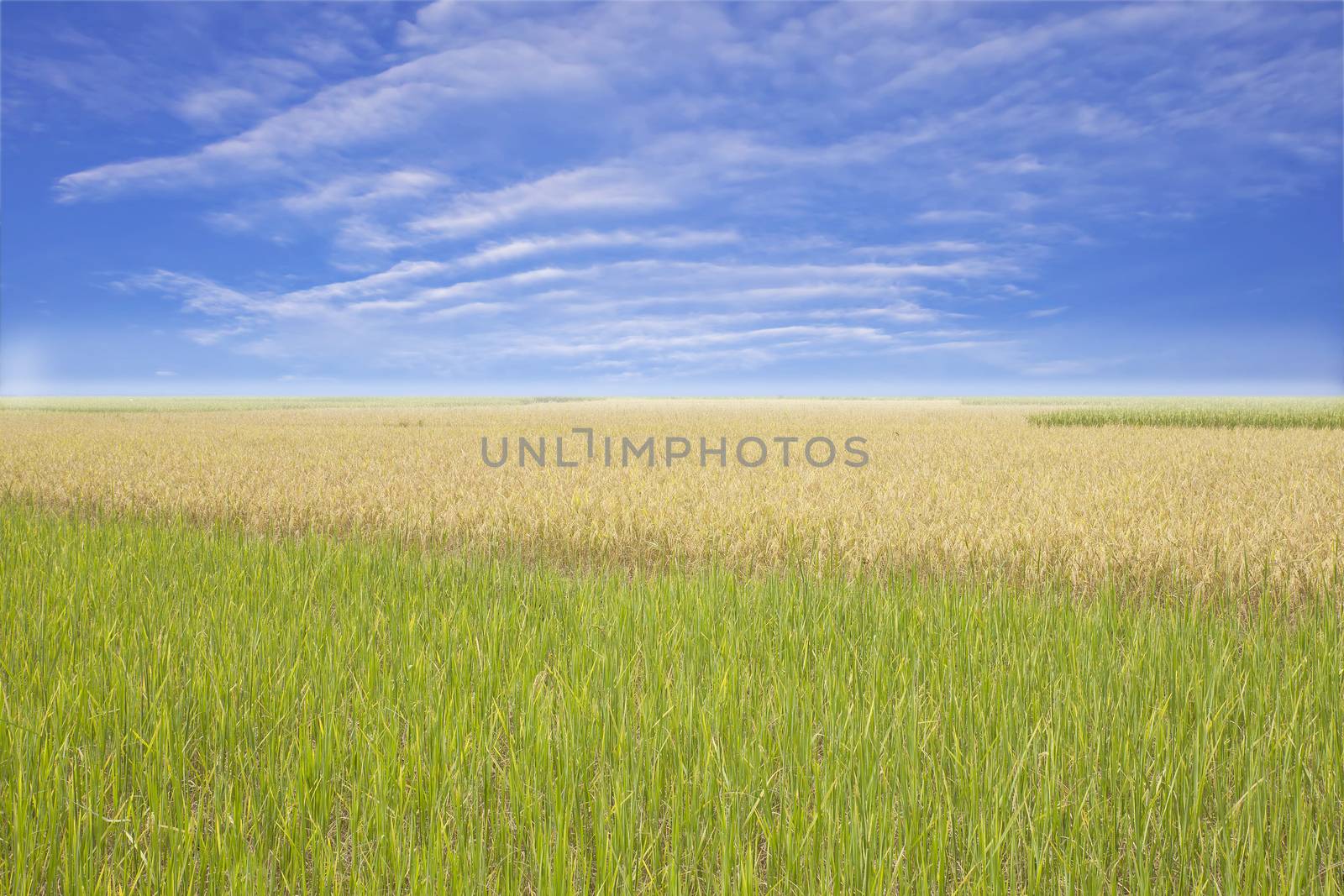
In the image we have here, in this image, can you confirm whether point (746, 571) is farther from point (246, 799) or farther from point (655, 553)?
point (246, 799)

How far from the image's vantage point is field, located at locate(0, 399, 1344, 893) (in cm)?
204

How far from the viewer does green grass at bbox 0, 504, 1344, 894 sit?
2008 mm

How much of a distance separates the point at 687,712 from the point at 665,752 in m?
0.19

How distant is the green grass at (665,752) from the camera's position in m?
2.01

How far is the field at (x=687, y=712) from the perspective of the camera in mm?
2041

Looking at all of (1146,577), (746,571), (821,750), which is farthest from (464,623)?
(1146,577)

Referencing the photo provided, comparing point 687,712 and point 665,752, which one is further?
point 687,712

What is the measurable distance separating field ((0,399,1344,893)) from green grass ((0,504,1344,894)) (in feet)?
0.06

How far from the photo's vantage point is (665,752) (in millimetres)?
2535

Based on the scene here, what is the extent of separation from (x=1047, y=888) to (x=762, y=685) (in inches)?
51.5

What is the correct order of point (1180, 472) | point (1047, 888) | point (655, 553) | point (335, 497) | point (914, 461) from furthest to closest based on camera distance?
point (914, 461), point (1180, 472), point (335, 497), point (655, 553), point (1047, 888)

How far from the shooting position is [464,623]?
12.5 ft

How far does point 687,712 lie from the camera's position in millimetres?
Answer: 2676

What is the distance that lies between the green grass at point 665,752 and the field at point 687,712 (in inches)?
0.7
